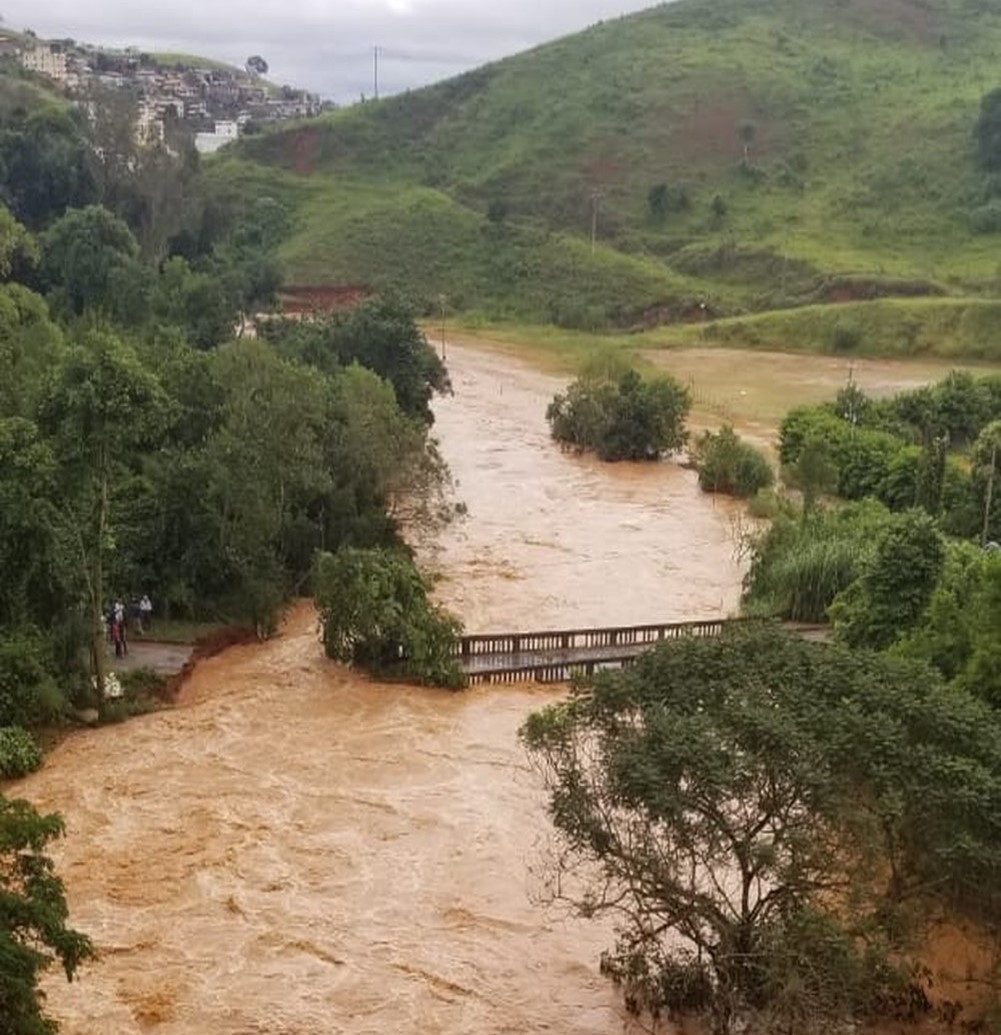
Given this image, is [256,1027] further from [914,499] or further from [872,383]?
[872,383]

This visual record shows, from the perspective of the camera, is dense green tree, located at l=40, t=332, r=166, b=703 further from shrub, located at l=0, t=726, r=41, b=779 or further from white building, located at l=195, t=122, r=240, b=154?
white building, located at l=195, t=122, r=240, b=154

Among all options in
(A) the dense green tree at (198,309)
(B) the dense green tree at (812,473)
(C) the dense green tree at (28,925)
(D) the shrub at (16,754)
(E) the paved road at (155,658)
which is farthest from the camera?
(A) the dense green tree at (198,309)

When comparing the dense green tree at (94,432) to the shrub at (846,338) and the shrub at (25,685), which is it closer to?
the shrub at (25,685)

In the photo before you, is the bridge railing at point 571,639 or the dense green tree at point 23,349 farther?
the bridge railing at point 571,639

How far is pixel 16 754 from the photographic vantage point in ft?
68.7

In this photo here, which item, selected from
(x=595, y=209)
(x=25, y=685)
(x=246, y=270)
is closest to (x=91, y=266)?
(x=246, y=270)

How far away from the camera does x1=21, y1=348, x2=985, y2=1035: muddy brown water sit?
1538cm

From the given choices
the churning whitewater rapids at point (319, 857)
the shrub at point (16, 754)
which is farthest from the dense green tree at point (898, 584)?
the shrub at point (16, 754)

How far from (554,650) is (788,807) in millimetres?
14528

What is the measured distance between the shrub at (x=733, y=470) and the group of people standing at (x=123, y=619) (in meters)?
19.7

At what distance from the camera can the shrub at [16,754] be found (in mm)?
20797

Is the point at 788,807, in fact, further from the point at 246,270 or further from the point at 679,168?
the point at 679,168

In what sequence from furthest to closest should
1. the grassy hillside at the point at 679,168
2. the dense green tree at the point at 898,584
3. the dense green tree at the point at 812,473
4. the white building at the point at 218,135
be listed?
the white building at the point at 218,135 → the grassy hillside at the point at 679,168 → the dense green tree at the point at 812,473 → the dense green tree at the point at 898,584

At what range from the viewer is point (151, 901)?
17.4 m
